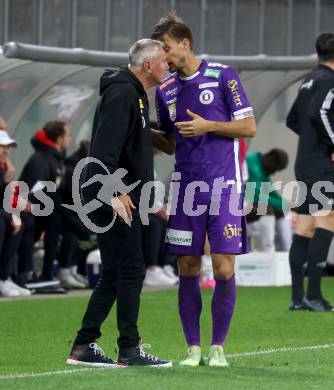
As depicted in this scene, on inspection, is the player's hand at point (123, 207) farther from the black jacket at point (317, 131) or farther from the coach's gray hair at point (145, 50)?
the black jacket at point (317, 131)

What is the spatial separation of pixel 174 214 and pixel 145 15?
2634cm

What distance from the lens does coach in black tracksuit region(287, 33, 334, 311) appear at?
11797 mm

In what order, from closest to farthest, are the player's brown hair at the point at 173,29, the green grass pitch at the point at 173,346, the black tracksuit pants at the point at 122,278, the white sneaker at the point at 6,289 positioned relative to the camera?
the green grass pitch at the point at 173,346
the black tracksuit pants at the point at 122,278
the player's brown hair at the point at 173,29
the white sneaker at the point at 6,289

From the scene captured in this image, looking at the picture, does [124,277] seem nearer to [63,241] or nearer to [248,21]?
[63,241]

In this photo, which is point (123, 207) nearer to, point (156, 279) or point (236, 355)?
point (236, 355)

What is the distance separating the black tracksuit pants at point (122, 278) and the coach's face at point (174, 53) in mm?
973

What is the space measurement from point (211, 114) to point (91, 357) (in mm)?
1611

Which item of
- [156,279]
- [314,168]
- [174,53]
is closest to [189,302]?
[174,53]

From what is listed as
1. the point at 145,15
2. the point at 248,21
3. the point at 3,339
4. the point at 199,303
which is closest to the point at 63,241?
the point at 3,339

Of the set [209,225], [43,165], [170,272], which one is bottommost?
[170,272]

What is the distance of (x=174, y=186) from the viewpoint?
820cm

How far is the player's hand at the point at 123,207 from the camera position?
302 inches

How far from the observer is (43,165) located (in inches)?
595

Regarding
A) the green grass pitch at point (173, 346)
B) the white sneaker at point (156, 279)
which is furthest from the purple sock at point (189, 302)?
the white sneaker at point (156, 279)
